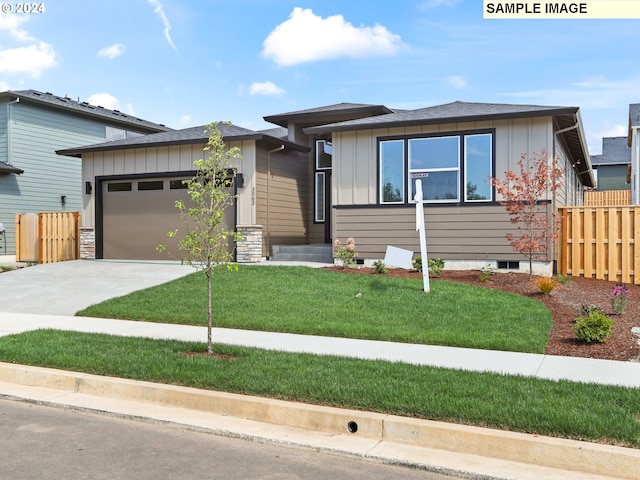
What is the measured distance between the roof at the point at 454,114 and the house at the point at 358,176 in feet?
0.10

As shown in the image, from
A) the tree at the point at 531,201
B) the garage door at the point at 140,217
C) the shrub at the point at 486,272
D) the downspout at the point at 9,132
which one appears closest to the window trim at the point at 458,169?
the tree at the point at 531,201

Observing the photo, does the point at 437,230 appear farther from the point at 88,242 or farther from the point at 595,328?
the point at 88,242

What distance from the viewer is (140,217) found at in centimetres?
1889

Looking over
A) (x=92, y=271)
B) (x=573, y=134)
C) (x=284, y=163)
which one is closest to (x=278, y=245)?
(x=284, y=163)

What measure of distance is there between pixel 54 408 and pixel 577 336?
6.65 m

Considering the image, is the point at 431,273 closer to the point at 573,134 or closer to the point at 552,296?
the point at 552,296

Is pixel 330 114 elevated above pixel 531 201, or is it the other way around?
pixel 330 114

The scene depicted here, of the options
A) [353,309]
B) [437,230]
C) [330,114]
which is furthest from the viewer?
[330,114]

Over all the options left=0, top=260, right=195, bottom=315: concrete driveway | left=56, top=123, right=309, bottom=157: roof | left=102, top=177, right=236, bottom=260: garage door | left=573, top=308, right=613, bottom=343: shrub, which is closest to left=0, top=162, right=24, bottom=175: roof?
left=56, top=123, right=309, bottom=157: roof

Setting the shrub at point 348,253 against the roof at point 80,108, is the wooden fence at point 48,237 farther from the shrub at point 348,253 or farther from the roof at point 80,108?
the shrub at point 348,253

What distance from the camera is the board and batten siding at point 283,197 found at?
1736cm

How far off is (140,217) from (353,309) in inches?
413

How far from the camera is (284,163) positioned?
18.4 m

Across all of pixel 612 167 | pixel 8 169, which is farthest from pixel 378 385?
pixel 612 167
